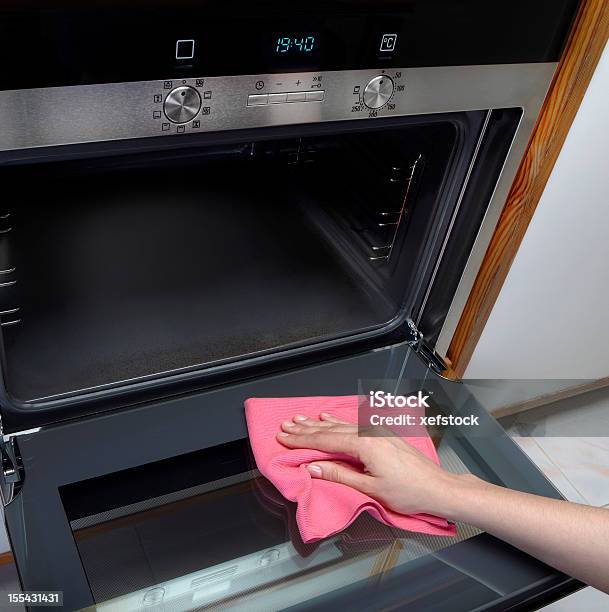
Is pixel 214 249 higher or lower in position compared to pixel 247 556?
higher

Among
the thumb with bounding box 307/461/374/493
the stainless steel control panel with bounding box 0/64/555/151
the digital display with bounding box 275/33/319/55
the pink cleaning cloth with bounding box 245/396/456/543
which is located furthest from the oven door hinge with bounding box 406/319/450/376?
the digital display with bounding box 275/33/319/55

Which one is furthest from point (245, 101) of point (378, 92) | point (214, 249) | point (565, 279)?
point (565, 279)

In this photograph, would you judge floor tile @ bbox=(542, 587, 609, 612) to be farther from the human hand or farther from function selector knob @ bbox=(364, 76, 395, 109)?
function selector knob @ bbox=(364, 76, 395, 109)

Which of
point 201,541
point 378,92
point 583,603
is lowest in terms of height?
point 583,603

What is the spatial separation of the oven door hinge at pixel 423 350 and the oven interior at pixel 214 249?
28 mm

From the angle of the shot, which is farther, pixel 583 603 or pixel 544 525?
pixel 583 603

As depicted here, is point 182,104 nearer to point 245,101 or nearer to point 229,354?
point 245,101

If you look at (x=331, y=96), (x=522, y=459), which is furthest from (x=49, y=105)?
(x=522, y=459)

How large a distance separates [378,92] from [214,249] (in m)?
0.37

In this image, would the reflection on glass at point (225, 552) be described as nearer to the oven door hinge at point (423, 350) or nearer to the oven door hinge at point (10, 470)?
the oven door hinge at point (10, 470)

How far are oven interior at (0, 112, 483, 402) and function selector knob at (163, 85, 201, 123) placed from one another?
194 mm

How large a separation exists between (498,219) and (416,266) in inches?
5.0

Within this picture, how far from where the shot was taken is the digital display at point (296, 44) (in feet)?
2.04

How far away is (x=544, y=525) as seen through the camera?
28.5 inches
